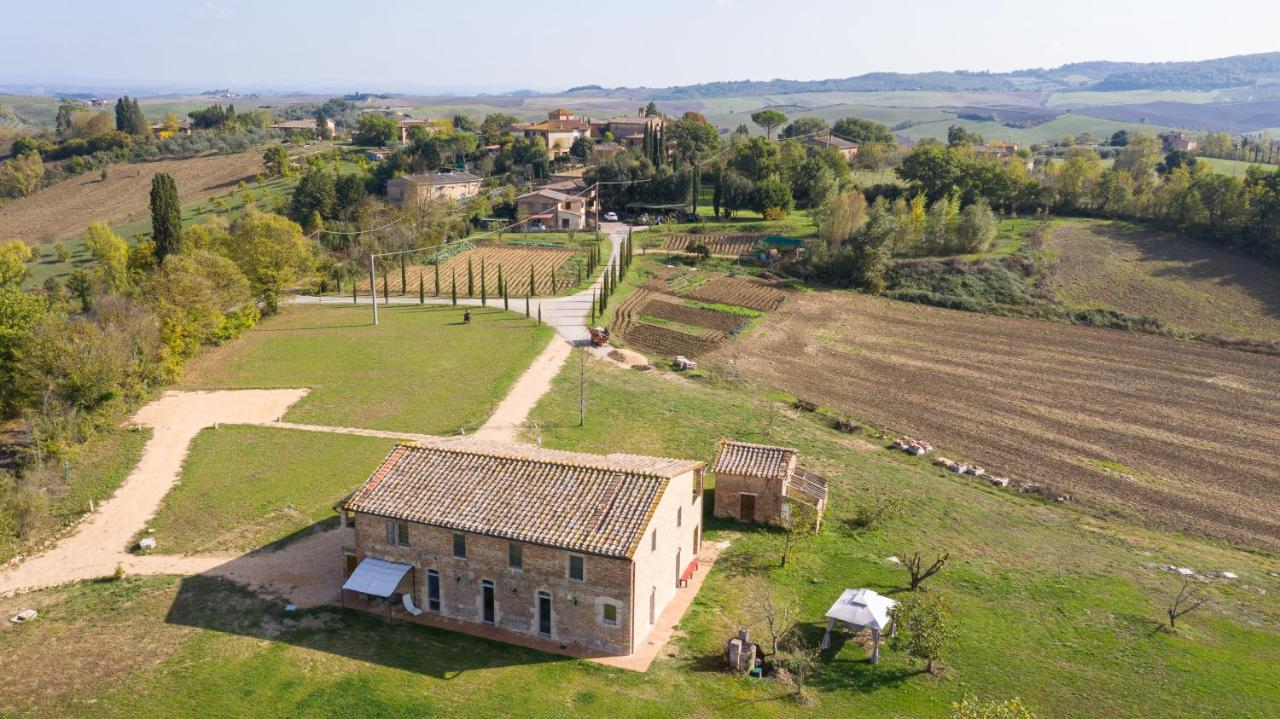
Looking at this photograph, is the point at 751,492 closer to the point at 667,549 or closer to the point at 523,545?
the point at 667,549

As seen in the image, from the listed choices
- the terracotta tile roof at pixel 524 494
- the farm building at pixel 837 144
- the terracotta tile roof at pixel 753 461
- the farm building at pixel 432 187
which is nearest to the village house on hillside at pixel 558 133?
the farm building at pixel 432 187

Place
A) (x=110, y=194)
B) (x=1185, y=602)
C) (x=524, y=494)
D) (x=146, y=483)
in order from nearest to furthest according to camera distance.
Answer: (x=524, y=494) → (x=1185, y=602) → (x=146, y=483) → (x=110, y=194)

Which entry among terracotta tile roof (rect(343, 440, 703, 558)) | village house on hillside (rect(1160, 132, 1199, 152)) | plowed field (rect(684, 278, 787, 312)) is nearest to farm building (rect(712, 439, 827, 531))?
terracotta tile roof (rect(343, 440, 703, 558))

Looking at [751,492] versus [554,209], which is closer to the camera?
Answer: [751,492]

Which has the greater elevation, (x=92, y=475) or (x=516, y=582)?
(x=516, y=582)

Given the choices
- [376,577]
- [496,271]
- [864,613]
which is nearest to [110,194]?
[496,271]

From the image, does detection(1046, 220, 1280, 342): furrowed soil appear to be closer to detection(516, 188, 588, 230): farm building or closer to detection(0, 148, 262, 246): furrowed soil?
detection(516, 188, 588, 230): farm building
